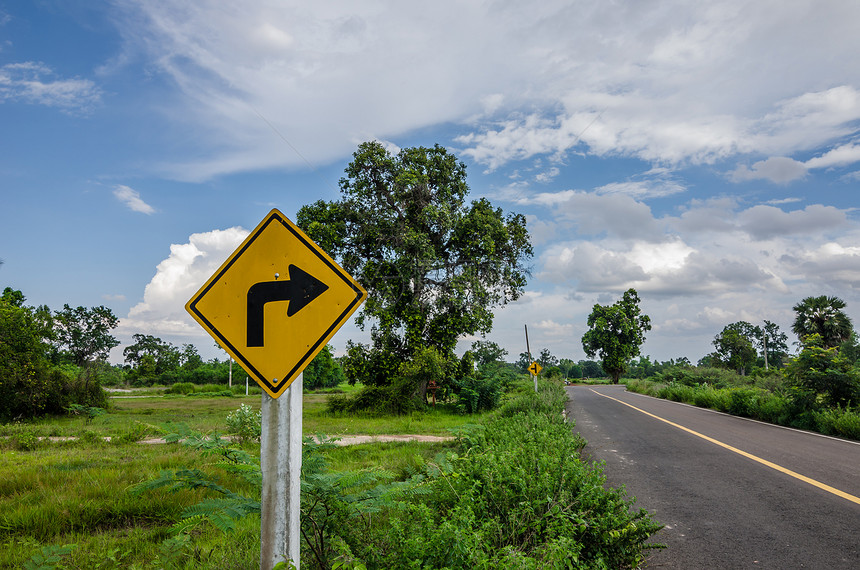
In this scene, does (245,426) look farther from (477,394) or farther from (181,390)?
(181,390)

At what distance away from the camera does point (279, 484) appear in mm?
2328

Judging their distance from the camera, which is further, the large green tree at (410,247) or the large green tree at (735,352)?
the large green tree at (735,352)

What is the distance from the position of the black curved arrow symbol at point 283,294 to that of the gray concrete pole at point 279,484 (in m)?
0.38

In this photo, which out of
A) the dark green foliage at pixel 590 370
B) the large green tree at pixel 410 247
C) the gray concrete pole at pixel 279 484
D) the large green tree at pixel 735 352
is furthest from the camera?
the dark green foliage at pixel 590 370

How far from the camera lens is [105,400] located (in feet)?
77.3

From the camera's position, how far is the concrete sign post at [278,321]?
2344 mm

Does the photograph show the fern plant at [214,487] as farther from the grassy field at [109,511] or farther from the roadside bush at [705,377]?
the roadside bush at [705,377]

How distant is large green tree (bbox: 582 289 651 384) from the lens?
71.2 metres

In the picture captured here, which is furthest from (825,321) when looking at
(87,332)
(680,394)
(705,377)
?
(87,332)

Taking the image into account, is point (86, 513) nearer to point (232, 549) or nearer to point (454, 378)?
point (232, 549)

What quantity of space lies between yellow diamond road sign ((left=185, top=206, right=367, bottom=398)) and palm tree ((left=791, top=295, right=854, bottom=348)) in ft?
156

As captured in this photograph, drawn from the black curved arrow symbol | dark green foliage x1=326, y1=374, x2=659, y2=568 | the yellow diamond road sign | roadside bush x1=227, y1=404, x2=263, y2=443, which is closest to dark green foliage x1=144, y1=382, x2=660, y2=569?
dark green foliage x1=326, y1=374, x2=659, y2=568

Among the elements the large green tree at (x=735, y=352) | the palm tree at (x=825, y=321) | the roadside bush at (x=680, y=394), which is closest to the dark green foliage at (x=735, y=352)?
the large green tree at (x=735, y=352)

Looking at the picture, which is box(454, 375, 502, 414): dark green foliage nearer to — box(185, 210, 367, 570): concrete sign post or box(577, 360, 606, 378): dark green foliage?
box(185, 210, 367, 570): concrete sign post
